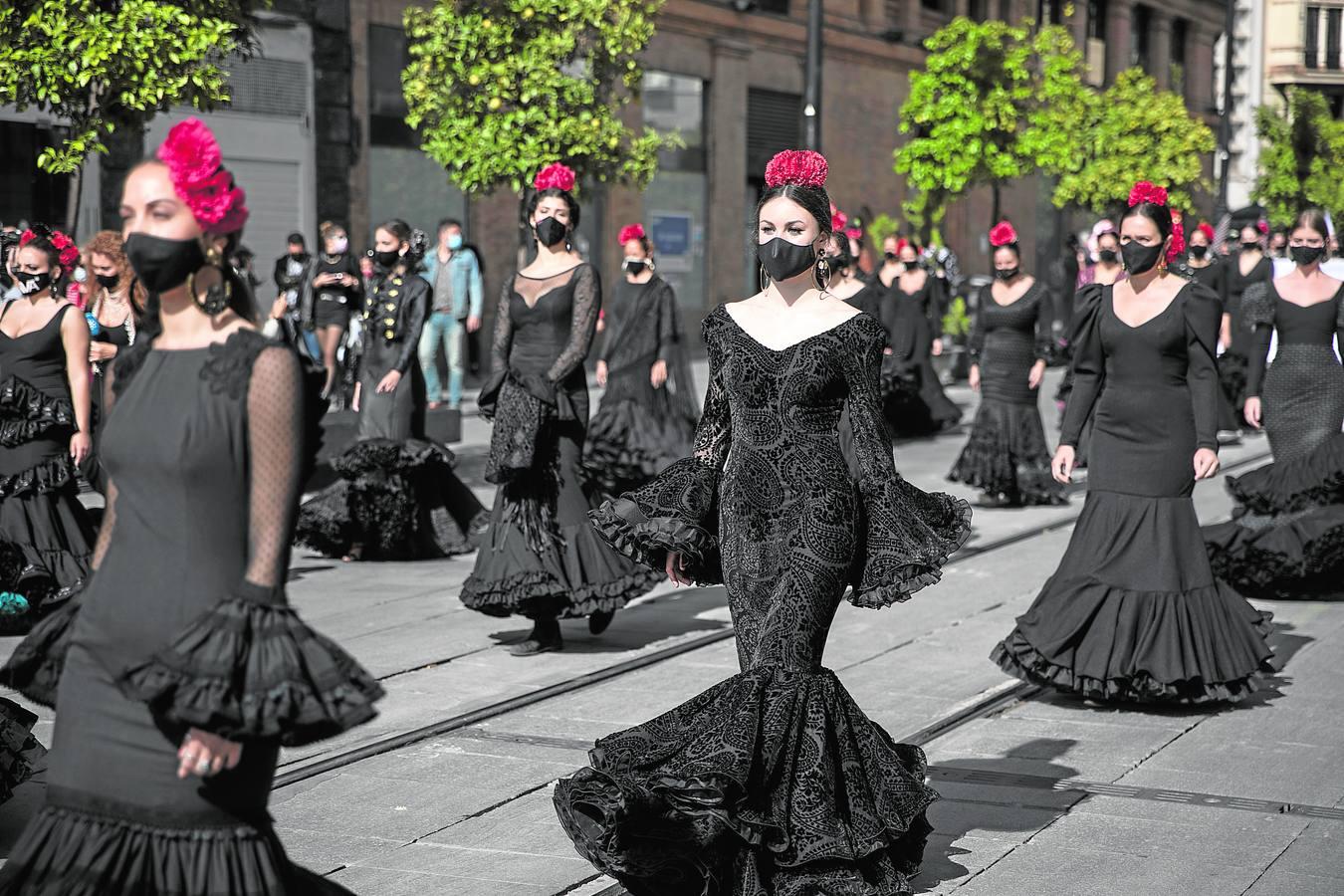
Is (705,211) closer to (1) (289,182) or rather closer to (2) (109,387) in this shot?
(1) (289,182)

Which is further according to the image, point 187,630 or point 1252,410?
point 1252,410

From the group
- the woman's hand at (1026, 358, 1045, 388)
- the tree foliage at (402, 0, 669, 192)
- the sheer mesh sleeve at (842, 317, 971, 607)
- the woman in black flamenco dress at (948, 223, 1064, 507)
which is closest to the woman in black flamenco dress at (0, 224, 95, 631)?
the sheer mesh sleeve at (842, 317, 971, 607)

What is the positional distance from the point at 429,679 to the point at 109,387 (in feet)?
14.2

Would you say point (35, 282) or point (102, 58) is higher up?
point (102, 58)

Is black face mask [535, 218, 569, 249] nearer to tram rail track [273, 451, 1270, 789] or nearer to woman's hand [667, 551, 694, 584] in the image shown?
tram rail track [273, 451, 1270, 789]

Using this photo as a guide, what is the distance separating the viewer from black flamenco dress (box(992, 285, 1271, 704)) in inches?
297

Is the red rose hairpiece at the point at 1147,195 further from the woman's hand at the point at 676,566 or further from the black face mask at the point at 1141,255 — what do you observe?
the woman's hand at the point at 676,566

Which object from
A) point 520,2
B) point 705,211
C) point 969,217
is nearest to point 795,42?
point 705,211

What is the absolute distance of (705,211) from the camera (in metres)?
31.8

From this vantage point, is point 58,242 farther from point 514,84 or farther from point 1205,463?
point 514,84

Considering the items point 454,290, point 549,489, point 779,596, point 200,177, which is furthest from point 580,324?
point 454,290

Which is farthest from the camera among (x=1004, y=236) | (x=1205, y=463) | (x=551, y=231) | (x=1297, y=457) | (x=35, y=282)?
(x=1004, y=236)

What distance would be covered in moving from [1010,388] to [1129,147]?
2234 centimetres

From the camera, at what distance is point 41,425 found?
927 cm
